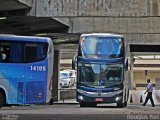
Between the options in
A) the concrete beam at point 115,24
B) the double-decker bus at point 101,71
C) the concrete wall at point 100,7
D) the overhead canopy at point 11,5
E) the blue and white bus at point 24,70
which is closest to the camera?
the blue and white bus at point 24,70

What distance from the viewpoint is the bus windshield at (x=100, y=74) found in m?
25.2

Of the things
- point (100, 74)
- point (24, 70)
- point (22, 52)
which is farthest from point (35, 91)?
point (100, 74)

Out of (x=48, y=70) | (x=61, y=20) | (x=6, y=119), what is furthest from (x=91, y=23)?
(x=6, y=119)

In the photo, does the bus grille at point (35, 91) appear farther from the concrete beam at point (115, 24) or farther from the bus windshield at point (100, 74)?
the concrete beam at point (115, 24)

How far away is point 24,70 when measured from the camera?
846 inches

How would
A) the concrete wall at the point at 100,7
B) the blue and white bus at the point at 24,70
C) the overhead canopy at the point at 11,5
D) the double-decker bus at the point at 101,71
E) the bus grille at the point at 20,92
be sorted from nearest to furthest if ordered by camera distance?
1. the blue and white bus at the point at 24,70
2. the bus grille at the point at 20,92
3. the double-decker bus at the point at 101,71
4. the overhead canopy at the point at 11,5
5. the concrete wall at the point at 100,7

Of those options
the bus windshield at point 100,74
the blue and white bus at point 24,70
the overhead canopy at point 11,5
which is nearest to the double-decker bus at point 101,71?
the bus windshield at point 100,74

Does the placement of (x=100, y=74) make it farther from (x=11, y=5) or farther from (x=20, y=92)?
(x=11, y=5)

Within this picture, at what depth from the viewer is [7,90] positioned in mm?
21125

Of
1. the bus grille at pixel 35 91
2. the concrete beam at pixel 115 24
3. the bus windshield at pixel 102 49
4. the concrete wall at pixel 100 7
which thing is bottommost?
the bus grille at pixel 35 91

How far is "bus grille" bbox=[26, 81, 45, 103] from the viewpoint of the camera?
70.7ft

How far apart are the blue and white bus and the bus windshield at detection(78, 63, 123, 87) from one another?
3.58 m

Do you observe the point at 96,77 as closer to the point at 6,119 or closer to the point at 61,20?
the point at 61,20

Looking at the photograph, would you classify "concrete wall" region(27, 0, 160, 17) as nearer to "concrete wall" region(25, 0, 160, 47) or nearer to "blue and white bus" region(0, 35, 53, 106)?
"concrete wall" region(25, 0, 160, 47)
